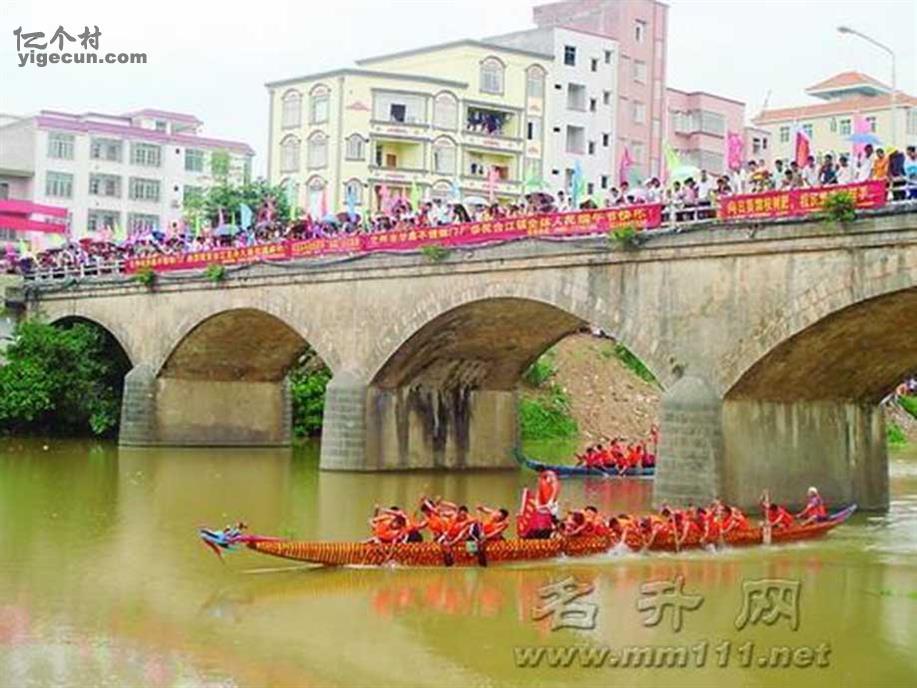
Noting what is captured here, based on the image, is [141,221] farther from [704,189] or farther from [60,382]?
[704,189]

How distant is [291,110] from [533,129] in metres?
11.5

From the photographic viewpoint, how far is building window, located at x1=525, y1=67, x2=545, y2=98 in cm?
Answer: 6538

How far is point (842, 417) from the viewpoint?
2838 centimetres

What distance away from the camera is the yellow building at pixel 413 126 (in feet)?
205

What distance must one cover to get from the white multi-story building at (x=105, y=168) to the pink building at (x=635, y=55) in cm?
1920

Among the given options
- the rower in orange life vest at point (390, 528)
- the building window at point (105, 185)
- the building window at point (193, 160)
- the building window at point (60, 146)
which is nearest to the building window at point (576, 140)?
the building window at point (193, 160)

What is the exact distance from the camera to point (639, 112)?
7062 centimetres

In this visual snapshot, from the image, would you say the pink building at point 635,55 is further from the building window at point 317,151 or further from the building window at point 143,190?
the building window at point 143,190

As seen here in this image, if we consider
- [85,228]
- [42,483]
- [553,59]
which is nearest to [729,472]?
[42,483]

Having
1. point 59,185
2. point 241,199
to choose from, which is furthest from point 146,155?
point 241,199

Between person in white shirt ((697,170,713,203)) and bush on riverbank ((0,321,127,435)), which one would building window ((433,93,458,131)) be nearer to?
bush on riverbank ((0,321,127,435))

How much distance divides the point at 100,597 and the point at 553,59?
51280 mm

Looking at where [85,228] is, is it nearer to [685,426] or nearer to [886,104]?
[886,104]

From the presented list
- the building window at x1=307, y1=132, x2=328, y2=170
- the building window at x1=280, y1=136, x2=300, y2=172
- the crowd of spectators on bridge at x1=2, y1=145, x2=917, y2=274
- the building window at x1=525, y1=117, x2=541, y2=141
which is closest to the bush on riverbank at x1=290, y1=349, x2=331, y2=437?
the crowd of spectators on bridge at x1=2, y1=145, x2=917, y2=274
